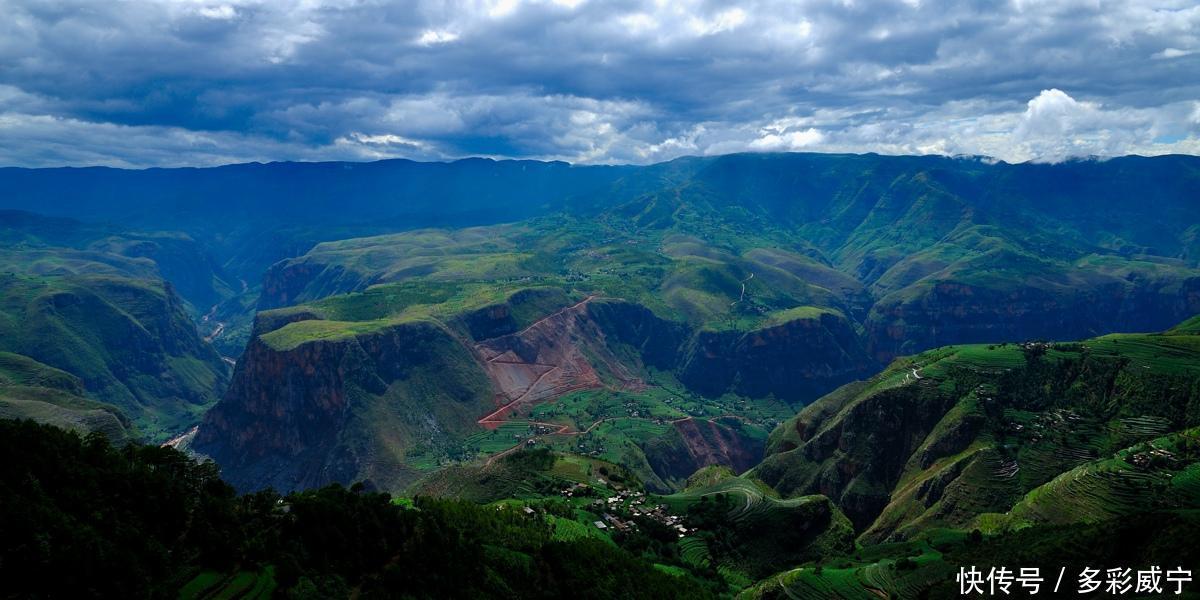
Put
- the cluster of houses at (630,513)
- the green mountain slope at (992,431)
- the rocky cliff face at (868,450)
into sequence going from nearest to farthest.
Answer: the cluster of houses at (630,513), the green mountain slope at (992,431), the rocky cliff face at (868,450)

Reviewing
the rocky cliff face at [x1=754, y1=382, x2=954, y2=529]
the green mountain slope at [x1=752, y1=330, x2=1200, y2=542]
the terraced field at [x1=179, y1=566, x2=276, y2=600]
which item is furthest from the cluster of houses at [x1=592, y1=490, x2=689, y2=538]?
the terraced field at [x1=179, y1=566, x2=276, y2=600]

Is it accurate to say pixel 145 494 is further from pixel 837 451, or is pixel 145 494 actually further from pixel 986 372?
pixel 986 372

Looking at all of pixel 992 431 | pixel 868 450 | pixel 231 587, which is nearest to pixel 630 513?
pixel 868 450

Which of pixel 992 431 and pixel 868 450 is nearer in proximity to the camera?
pixel 992 431

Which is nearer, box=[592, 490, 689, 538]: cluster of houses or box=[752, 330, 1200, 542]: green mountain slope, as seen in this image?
box=[592, 490, 689, 538]: cluster of houses

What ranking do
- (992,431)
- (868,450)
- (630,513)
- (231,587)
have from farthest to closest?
1. (868,450)
2. (992,431)
3. (630,513)
4. (231,587)

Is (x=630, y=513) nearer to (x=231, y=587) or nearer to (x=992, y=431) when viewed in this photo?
(x=231, y=587)

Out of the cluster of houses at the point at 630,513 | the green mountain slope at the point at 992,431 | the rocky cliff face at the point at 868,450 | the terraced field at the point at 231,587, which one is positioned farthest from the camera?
the rocky cliff face at the point at 868,450

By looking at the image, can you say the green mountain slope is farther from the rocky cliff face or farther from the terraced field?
the terraced field

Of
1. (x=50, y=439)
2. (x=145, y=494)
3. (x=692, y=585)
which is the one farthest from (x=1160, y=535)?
(x=50, y=439)

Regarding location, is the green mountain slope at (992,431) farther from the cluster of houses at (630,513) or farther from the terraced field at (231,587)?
the terraced field at (231,587)

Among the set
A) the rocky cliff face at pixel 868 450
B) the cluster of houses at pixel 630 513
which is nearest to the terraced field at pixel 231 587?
the cluster of houses at pixel 630 513
